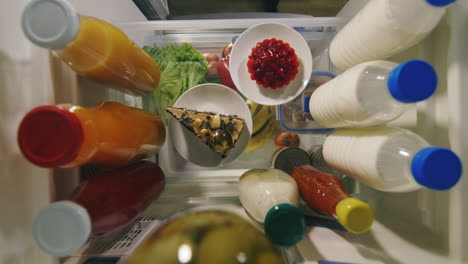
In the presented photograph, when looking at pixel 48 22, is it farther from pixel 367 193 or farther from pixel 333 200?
pixel 367 193

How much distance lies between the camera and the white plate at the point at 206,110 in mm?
761

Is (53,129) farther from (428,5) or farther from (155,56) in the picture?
(428,5)

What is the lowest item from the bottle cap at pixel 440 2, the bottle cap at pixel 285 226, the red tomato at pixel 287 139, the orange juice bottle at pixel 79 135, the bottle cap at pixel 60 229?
the red tomato at pixel 287 139

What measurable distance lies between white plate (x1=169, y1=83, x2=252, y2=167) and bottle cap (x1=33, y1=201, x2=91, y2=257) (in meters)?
0.40

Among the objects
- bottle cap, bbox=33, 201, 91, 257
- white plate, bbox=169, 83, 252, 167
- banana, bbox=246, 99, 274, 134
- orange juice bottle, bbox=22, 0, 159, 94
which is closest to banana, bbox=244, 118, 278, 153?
banana, bbox=246, 99, 274, 134

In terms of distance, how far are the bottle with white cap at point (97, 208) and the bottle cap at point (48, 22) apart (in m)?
0.25

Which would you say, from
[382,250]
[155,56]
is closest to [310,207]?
[382,250]

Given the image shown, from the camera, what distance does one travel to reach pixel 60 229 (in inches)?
14.9

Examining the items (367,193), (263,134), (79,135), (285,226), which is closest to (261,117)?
(263,134)

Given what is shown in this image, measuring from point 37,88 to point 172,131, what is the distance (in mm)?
367

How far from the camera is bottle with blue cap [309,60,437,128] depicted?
1.29ft

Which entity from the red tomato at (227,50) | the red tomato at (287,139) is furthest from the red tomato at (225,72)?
the red tomato at (287,139)

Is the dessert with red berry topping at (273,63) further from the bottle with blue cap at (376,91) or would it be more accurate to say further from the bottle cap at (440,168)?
the bottle cap at (440,168)

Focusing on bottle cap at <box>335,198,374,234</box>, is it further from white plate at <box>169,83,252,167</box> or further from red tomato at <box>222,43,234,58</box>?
red tomato at <box>222,43,234,58</box>
